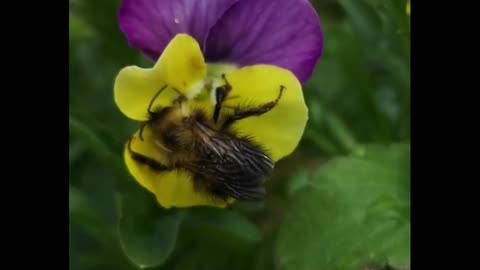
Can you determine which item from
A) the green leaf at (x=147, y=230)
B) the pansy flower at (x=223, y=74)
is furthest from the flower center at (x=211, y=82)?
the green leaf at (x=147, y=230)

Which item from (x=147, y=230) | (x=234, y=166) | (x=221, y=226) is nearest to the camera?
(x=234, y=166)

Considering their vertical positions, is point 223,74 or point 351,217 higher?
point 223,74

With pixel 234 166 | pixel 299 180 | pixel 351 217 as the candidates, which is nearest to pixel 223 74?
pixel 234 166

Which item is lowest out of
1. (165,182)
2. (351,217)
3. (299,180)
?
Result: (299,180)

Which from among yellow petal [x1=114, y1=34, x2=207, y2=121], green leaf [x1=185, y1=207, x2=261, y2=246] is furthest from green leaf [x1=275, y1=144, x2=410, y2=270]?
yellow petal [x1=114, y1=34, x2=207, y2=121]

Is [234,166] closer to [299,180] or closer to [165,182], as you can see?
[165,182]

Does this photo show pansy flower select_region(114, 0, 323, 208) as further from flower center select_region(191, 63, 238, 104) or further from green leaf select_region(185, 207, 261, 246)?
green leaf select_region(185, 207, 261, 246)
